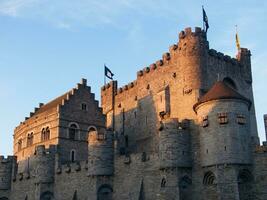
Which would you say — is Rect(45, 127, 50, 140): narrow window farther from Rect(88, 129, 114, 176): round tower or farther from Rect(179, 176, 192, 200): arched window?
Rect(179, 176, 192, 200): arched window

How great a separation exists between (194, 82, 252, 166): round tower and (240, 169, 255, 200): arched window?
0.95 metres

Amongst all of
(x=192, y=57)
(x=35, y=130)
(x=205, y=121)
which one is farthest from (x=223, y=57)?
(x=35, y=130)

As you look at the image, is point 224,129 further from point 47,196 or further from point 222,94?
point 47,196

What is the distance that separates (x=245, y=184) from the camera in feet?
112

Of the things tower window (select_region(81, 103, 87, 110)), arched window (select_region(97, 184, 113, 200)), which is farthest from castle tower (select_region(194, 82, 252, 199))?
tower window (select_region(81, 103, 87, 110))

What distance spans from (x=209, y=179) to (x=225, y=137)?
368 centimetres

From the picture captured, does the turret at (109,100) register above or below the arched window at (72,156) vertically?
above

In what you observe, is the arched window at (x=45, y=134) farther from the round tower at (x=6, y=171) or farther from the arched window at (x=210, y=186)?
the arched window at (x=210, y=186)

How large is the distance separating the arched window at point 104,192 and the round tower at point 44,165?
7.49 metres

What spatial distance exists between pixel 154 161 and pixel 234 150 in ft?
23.5

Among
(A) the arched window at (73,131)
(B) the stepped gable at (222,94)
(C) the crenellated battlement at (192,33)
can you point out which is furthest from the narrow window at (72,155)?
(B) the stepped gable at (222,94)

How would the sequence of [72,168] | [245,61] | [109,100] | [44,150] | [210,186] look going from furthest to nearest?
[109,100], [245,61], [44,150], [72,168], [210,186]

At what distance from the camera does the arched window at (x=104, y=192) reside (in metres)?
40.6

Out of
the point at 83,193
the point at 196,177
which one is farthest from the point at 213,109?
the point at 83,193
